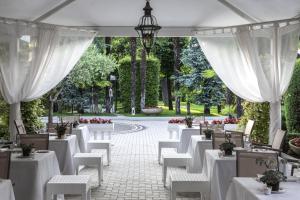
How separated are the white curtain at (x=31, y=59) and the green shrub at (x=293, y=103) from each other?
497 centimetres

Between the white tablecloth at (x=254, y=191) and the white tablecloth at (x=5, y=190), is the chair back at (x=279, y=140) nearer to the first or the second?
the white tablecloth at (x=254, y=191)

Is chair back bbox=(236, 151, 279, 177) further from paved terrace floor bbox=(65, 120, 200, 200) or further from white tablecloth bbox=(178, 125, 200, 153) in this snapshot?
white tablecloth bbox=(178, 125, 200, 153)

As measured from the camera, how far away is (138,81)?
2402cm

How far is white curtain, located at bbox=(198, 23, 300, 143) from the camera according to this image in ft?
25.9

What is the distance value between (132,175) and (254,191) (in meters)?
4.45

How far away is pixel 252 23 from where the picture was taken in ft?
27.1

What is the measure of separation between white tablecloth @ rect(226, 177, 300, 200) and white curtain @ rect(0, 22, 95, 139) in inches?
197

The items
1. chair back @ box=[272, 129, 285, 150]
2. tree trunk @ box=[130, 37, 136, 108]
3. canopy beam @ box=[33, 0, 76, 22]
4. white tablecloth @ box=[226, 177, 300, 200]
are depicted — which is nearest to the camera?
white tablecloth @ box=[226, 177, 300, 200]

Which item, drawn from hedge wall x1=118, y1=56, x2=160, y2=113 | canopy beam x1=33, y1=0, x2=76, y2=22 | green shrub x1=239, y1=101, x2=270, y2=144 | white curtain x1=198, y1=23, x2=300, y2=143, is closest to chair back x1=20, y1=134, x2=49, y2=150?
canopy beam x1=33, y1=0, x2=76, y2=22

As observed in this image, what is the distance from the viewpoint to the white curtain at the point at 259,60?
7.90 m

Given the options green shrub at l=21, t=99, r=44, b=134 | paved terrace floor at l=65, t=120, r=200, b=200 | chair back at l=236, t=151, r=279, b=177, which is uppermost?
green shrub at l=21, t=99, r=44, b=134

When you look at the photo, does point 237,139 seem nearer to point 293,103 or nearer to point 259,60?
point 259,60

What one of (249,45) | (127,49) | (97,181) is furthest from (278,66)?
(127,49)

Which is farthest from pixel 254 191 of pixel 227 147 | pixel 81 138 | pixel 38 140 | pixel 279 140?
pixel 81 138
